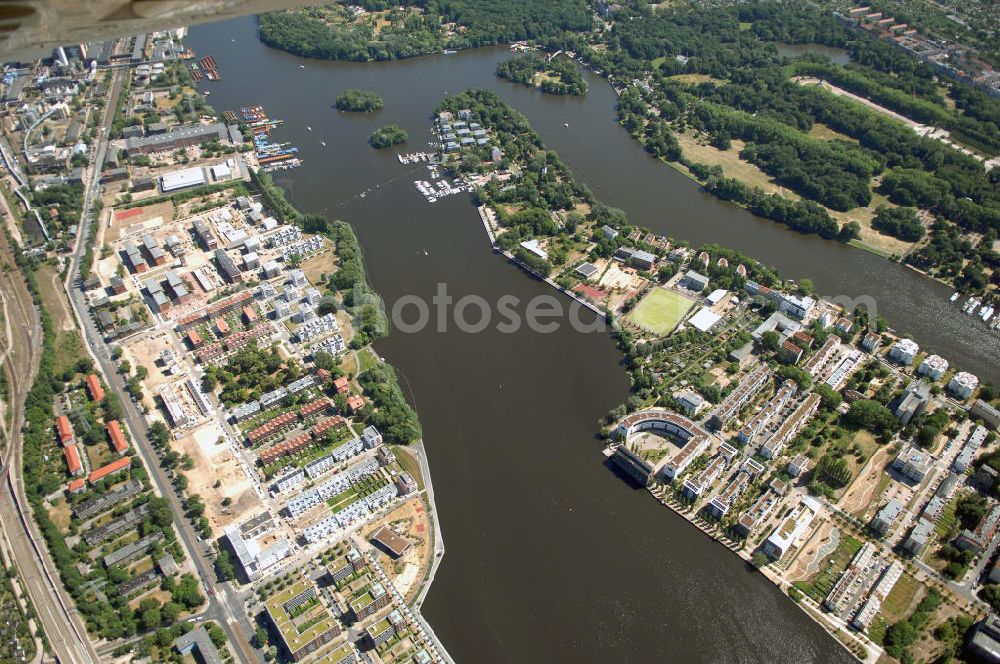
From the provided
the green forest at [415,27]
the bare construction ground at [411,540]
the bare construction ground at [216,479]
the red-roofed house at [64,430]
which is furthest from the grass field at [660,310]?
the green forest at [415,27]

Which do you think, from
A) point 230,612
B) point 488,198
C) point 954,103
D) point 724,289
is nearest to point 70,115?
point 488,198

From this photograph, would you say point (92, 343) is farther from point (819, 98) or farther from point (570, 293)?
point (819, 98)

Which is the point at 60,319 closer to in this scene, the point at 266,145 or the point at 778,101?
the point at 266,145

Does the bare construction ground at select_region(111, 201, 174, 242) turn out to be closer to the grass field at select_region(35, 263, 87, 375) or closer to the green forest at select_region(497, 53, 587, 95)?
the grass field at select_region(35, 263, 87, 375)

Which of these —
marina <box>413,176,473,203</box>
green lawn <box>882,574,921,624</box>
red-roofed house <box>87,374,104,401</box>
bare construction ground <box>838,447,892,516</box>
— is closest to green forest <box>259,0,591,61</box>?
marina <box>413,176,473,203</box>

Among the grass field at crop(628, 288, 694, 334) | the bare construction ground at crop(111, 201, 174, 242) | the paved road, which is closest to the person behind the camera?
the paved road

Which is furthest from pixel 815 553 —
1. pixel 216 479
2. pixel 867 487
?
pixel 216 479
